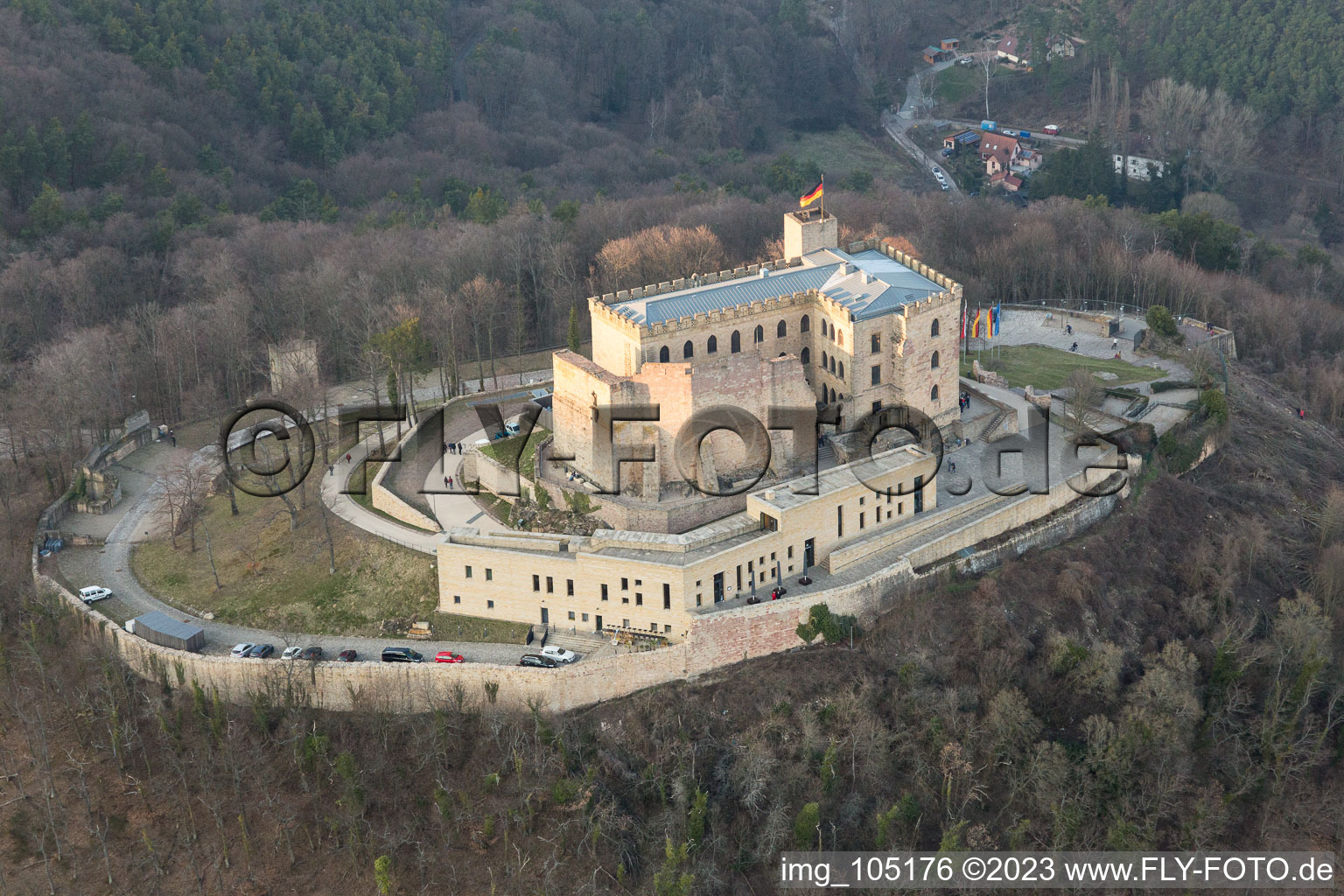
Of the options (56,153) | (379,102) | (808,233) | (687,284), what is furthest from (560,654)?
(379,102)

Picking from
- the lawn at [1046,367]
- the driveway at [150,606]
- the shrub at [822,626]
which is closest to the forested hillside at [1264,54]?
the lawn at [1046,367]

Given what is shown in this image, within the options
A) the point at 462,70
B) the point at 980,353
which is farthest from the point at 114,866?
the point at 462,70

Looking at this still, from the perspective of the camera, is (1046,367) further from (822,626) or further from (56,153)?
(56,153)

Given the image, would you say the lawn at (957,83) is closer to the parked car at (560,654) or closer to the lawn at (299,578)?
the lawn at (299,578)

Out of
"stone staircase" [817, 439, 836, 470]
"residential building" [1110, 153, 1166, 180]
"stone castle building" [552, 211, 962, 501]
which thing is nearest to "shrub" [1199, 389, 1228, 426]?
"stone castle building" [552, 211, 962, 501]

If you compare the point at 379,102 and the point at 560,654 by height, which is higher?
the point at 379,102

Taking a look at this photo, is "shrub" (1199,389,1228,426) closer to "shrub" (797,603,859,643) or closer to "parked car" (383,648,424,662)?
"shrub" (797,603,859,643)

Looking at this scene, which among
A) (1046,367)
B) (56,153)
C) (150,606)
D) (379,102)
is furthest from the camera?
(379,102)

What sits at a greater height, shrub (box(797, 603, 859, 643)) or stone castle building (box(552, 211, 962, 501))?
stone castle building (box(552, 211, 962, 501))
